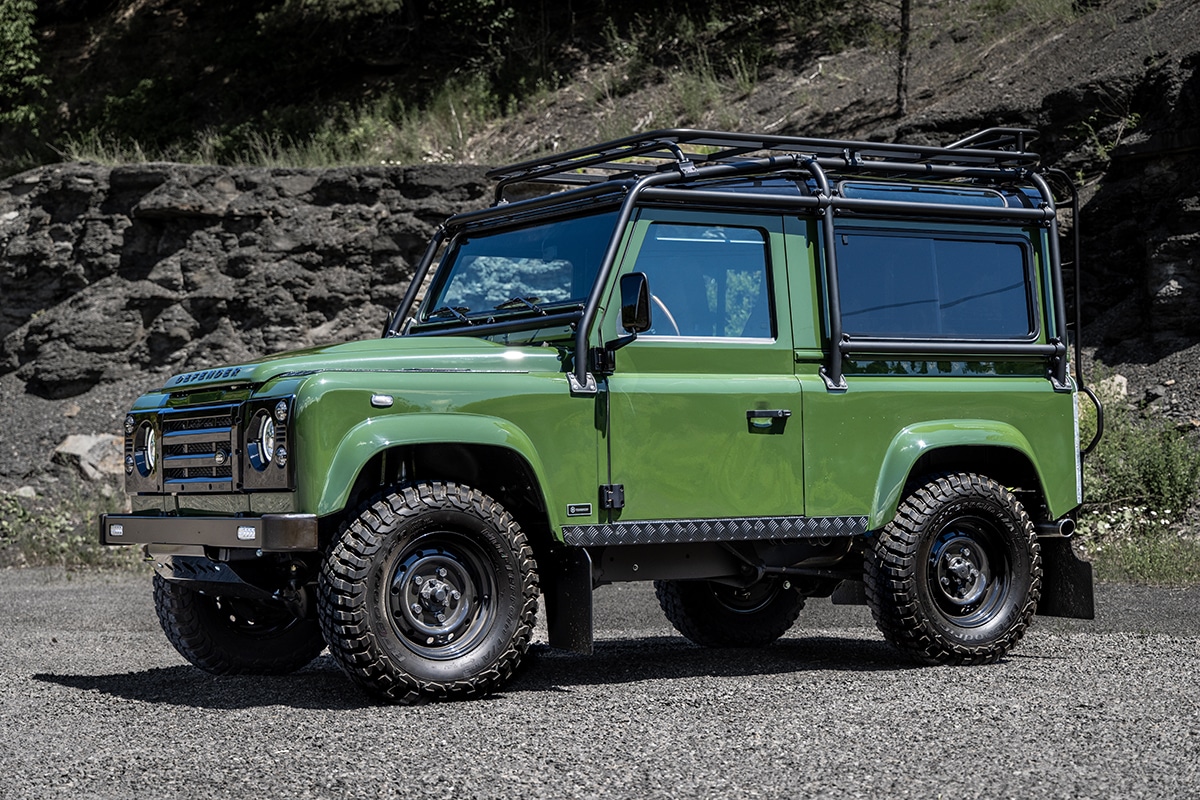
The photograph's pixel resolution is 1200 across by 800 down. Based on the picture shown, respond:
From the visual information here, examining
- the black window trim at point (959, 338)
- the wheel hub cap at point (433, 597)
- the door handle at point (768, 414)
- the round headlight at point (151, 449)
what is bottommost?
the wheel hub cap at point (433, 597)

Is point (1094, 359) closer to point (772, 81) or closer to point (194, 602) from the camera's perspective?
point (772, 81)

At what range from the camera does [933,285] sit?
8.20m

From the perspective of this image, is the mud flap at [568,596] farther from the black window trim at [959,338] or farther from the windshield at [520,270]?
the black window trim at [959,338]

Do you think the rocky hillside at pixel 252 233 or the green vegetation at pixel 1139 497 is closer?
the green vegetation at pixel 1139 497

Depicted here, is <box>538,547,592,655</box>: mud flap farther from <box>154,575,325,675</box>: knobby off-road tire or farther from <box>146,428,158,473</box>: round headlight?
<box>146,428,158,473</box>: round headlight

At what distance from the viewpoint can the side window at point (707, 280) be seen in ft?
24.4

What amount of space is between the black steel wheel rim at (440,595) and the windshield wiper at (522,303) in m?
1.38

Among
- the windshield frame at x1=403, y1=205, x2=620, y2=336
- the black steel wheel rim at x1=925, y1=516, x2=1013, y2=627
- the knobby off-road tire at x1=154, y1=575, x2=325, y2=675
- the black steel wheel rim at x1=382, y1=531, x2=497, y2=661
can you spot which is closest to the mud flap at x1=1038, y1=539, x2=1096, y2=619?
the black steel wheel rim at x1=925, y1=516, x2=1013, y2=627

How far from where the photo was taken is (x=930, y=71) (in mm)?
20109

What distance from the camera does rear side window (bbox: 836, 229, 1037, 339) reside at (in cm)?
795

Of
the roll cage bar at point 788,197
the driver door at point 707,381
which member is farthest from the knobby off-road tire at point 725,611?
the roll cage bar at point 788,197

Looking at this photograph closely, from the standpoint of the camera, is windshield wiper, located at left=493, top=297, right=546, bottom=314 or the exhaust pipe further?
the exhaust pipe

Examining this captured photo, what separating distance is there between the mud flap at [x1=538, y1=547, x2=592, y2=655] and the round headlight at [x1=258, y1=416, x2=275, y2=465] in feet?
4.91

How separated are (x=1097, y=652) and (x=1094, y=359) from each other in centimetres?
854
